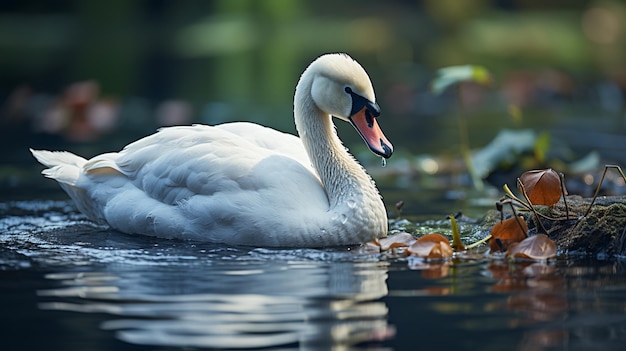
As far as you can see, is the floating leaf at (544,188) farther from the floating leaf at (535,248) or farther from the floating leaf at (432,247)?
the floating leaf at (432,247)

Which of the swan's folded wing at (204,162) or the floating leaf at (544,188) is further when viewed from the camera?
the swan's folded wing at (204,162)

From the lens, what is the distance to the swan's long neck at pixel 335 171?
6371mm

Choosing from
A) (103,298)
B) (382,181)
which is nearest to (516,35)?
(382,181)

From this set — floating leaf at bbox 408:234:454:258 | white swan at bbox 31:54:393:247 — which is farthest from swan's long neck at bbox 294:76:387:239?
floating leaf at bbox 408:234:454:258

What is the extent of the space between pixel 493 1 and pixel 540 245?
1520 inches

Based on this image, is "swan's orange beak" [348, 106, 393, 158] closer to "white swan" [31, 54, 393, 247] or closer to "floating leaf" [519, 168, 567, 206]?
"white swan" [31, 54, 393, 247]

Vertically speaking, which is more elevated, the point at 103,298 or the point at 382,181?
the point at 382,181

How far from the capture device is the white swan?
6246 mm

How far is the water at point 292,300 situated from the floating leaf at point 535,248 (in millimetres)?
100

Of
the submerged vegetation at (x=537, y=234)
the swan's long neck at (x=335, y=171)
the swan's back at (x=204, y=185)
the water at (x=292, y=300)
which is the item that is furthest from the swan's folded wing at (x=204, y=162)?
the submerged vegetation at (x=537, y=234)

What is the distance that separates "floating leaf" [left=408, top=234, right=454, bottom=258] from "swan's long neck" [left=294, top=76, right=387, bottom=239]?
0.50 meters

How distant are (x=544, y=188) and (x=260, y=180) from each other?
5.25 ft

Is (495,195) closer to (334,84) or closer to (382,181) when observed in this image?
(382,181)

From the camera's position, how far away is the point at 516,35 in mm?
29734
